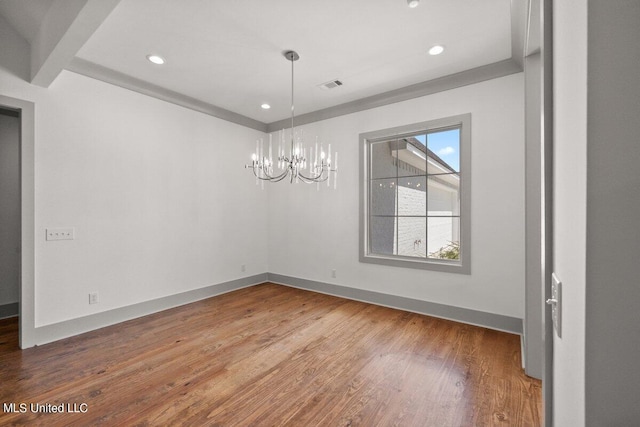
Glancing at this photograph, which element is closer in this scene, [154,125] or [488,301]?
[488,301]

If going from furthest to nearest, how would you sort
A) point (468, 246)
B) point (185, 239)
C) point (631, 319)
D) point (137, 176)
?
point (185, 239) < point (137, 176) < point (468, 246) < point (631, 319)

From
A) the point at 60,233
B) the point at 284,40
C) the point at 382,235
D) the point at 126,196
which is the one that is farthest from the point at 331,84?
the point at 60,233

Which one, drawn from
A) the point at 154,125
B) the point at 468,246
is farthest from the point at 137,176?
the point at 468,246

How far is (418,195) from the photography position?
368cm

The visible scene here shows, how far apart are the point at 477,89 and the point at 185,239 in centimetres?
402

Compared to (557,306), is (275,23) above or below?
above

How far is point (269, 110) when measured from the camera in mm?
4387

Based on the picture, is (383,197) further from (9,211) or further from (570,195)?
(9,211)

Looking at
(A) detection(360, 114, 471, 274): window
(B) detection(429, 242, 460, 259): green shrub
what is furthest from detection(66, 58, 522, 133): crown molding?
(B) detection(429, 242, 460, 259): green shrub

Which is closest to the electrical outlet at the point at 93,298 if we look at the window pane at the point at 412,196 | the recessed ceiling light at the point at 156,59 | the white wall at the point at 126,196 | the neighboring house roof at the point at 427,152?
the white wall at the point at 126,196

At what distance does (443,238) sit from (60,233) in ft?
13.6

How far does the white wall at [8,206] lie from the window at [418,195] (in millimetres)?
4390

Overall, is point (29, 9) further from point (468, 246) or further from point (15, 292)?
point (468, 246)

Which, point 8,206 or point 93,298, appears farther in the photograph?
point 8,206
